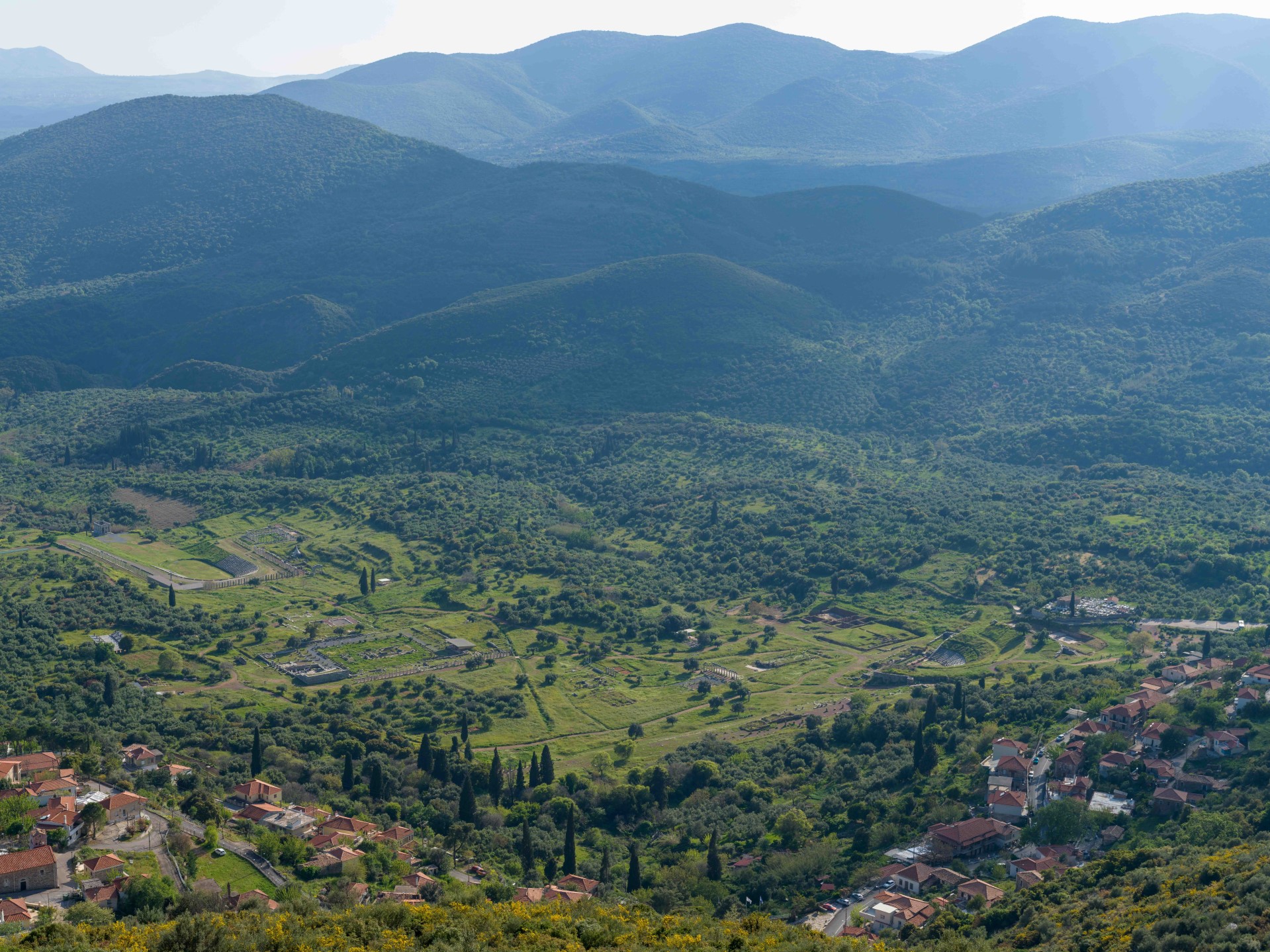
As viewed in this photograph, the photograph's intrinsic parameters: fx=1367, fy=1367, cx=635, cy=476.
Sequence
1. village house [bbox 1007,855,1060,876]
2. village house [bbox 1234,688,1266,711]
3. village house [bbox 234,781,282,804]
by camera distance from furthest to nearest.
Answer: village house [bbox 1234,688,1266,711] < village house [bbox 234,781,282,804] < village house [bbox 1007,855,1060,876]

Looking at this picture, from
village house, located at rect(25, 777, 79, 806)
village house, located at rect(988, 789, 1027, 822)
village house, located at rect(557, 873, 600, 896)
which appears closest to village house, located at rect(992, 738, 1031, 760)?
village house, located at rect(988, 789, 1027, 822)

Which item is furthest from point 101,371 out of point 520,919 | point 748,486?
point 520,919

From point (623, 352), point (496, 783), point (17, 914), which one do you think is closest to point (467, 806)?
point (496, 783)

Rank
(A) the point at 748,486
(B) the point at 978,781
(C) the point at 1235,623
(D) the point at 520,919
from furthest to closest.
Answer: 1. (A) the point at 748,486
2. (C) the point at 1235,623
3. (B) the point at 978,781
4. (D) the point at 520,919

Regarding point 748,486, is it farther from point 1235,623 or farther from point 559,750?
point 559,750

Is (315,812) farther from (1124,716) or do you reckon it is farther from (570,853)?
(1124,716)

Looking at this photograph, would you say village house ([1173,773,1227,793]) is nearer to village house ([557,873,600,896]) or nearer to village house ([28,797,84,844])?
village house ([557,873,600,896])
